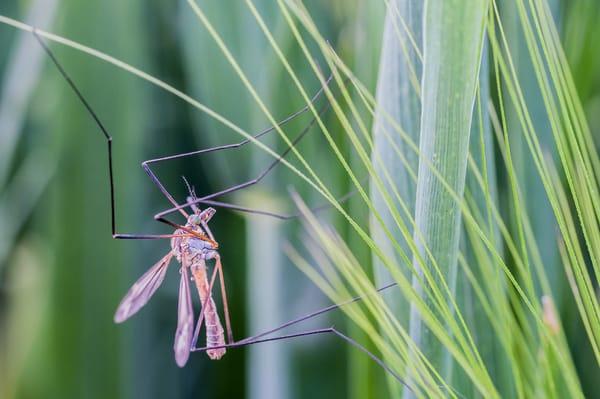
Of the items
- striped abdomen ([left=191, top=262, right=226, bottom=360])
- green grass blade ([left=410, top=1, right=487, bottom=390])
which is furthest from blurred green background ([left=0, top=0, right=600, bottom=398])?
green grass blade ([left=410, top=1, right=487, bottom=390])

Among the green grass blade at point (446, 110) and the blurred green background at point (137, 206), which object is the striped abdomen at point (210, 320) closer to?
the blurred green background at point (137, 206)

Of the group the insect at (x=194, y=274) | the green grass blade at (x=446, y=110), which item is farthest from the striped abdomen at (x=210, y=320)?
the green grass blade at (x=446, y=110)

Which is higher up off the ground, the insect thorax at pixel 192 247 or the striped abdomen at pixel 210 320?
the insect thorax at pixel 192 247

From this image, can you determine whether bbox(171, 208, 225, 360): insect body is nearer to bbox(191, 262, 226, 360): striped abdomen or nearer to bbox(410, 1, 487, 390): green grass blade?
bbox(191, 262, 226, 360): striped abdomen

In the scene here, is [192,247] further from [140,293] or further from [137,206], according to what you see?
[137,206]

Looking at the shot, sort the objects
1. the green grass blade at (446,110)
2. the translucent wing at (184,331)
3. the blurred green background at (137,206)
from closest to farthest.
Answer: the green grass blade at (446,110) < the translucent wing at (184,331) < the blurred green background at (137,206)

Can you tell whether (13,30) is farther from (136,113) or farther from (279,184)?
(279,184)

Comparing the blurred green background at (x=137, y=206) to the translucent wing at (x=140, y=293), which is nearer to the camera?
the translucent wing at (x=140, y=293)

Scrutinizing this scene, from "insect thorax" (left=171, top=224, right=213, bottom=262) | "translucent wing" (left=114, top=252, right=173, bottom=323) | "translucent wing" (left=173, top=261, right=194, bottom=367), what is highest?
"insect thorax" (left=171, top=224, right=213, bottom=262)

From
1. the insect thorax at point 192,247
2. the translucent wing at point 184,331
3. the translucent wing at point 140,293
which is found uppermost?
the insect thorax at point 192,247
